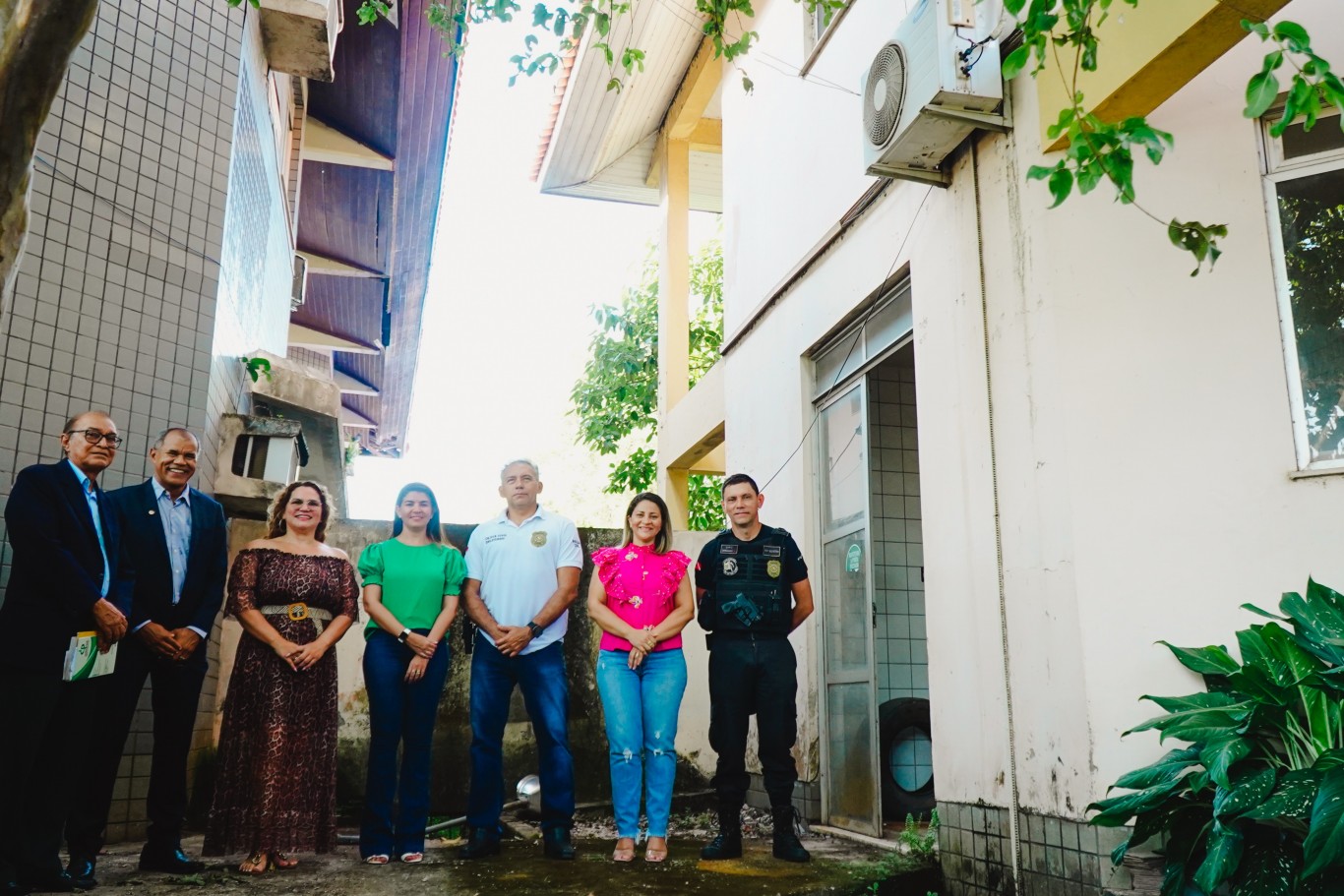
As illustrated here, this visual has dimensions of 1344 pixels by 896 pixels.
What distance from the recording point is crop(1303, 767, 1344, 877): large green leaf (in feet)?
8.20

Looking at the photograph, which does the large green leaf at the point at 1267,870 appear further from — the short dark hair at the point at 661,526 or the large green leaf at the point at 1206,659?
the short dark hair at the point at 661,526

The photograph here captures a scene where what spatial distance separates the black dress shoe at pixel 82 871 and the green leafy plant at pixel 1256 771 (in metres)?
3.37

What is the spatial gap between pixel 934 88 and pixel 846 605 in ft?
→ 9.07

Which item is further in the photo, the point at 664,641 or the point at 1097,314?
the point at 664,641

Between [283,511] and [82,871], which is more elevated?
[283,511]

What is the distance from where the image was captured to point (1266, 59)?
8.04 feet

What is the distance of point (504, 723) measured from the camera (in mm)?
4535

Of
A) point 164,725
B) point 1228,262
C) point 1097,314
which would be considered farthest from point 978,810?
point 164,725

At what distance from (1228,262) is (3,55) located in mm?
3736

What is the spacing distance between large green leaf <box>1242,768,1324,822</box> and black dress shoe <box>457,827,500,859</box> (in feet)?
9.70

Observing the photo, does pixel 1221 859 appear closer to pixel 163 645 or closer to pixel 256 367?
pixel 163 645

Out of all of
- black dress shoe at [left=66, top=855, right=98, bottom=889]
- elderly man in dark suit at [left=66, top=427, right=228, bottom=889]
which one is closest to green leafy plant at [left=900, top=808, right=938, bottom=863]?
elderly man in dark suit at [left=66, top=427, right=228, bottom=889]

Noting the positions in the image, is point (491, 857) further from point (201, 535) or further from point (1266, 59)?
point (1266, 59)

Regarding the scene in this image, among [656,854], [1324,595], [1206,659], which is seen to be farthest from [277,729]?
[1324,595]
